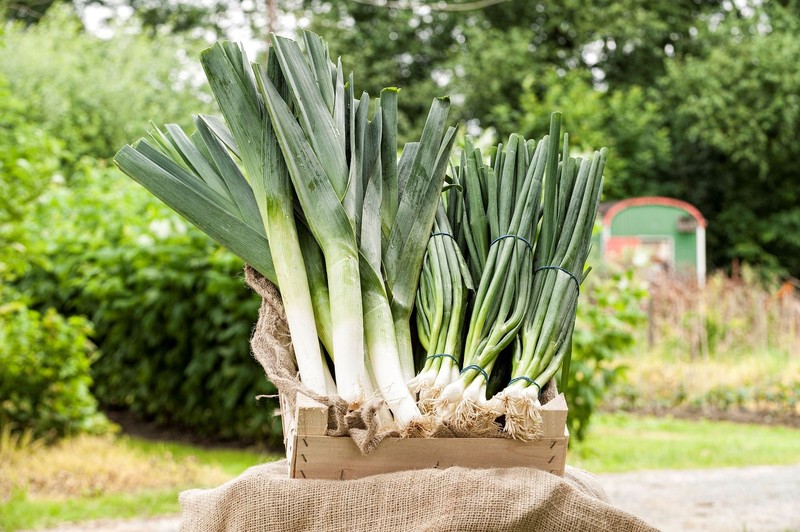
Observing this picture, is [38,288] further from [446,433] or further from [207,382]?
[446,433]

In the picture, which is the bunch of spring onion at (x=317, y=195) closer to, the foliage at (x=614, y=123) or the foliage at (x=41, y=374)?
the foliage at (x=41, y=374)

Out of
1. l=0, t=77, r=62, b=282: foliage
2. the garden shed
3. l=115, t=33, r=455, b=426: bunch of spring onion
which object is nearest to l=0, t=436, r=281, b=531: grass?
l=0, t=77, r=62, b=282: foliage

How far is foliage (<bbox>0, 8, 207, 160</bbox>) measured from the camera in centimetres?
1878

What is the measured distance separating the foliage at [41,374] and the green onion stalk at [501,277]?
15.4 ft

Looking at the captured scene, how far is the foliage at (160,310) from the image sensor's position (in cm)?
585

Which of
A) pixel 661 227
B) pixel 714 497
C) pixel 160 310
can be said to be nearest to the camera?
pixel 714 497

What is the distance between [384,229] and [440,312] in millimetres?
229

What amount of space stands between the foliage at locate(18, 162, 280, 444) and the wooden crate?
416 centimetres

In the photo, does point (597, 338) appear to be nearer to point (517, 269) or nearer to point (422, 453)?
point (517, 269)

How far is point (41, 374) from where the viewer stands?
5.85 metres

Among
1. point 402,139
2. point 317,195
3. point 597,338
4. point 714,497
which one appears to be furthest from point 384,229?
point 402,139

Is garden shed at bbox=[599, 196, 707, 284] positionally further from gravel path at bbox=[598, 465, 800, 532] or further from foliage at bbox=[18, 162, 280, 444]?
foliage at bbox=[18, 162, 280, 444]

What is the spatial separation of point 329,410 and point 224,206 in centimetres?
50

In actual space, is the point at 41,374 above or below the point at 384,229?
below
